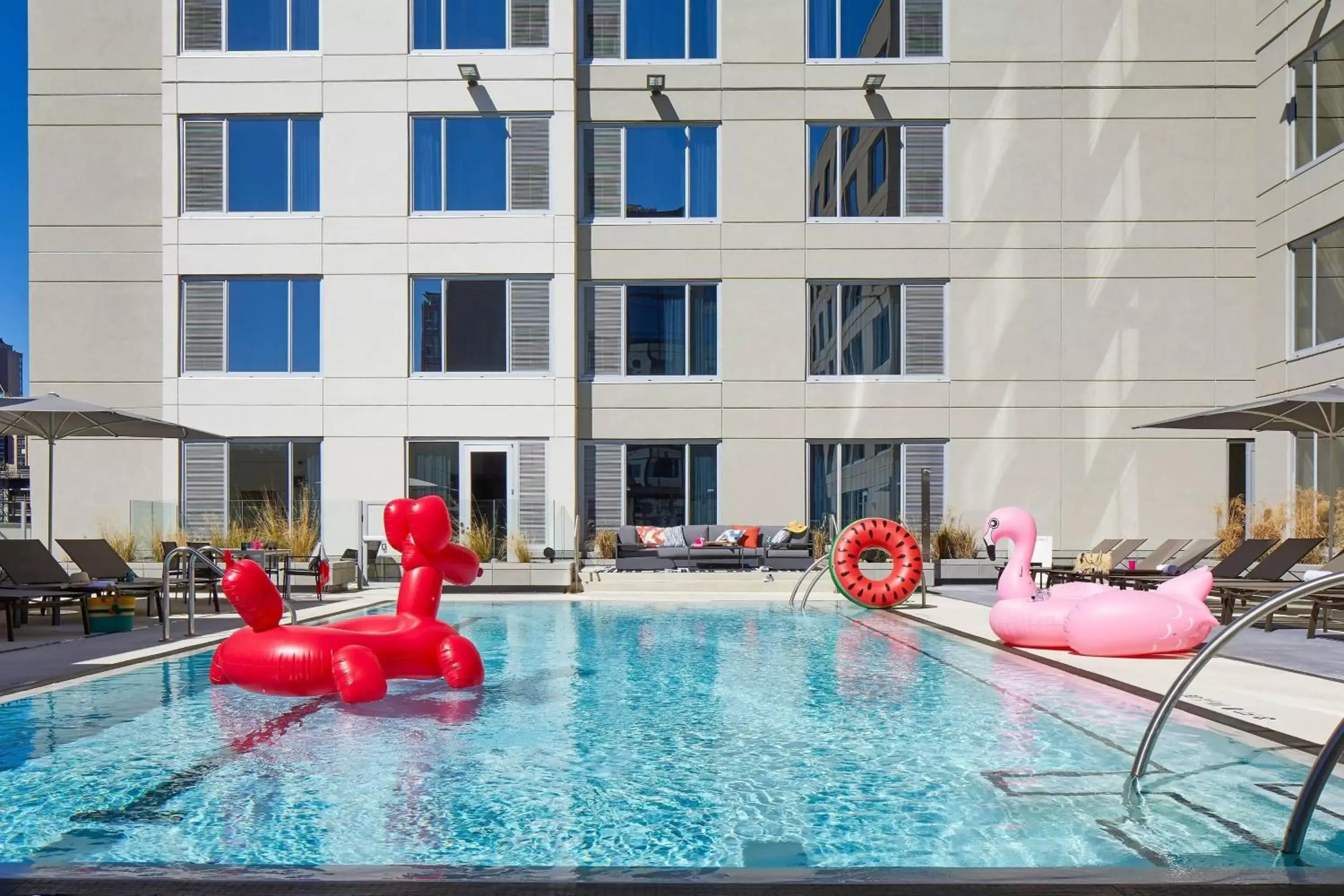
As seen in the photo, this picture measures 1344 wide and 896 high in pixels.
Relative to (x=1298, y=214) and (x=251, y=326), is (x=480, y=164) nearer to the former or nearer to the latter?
(x=251, y=326)

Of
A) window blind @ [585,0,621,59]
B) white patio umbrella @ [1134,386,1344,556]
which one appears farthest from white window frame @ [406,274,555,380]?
white patio umbrella @ [1134,386,1344,556]

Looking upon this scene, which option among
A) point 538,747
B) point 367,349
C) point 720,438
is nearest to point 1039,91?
point 720,438

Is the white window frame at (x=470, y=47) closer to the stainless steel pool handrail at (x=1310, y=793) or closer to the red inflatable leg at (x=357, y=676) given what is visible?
the red inflatable leg at (x=357, y=676)

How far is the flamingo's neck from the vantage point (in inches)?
364

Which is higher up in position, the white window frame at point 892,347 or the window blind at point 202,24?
the window blind at point 202,24

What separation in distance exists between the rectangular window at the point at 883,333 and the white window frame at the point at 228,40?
1077cm

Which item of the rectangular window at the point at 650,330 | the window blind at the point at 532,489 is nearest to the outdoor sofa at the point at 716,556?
the window blind at the point at 532,489

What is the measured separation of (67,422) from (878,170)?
572 inches

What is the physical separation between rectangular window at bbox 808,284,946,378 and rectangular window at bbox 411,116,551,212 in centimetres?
592

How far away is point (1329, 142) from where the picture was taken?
17500mm

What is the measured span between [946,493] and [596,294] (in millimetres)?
7776

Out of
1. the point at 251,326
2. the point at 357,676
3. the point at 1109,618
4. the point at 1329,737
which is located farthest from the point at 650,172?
the point at 1329,737

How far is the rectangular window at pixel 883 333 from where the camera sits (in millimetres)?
19516

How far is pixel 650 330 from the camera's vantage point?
19.7 m
